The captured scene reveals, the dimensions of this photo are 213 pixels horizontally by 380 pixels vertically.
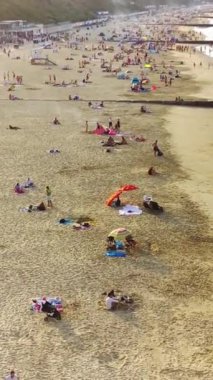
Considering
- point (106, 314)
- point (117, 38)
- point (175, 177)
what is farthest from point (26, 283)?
point (117, 38)

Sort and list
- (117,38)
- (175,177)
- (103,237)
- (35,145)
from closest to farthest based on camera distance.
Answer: (103,237) < (175,177) < (35,145) < (117,38)

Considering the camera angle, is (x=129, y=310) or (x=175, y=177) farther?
(x=175, y=177)

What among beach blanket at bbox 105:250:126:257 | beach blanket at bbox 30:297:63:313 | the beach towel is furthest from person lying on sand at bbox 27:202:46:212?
beach blanket at bbox 30:297:63:313

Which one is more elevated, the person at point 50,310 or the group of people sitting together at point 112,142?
the group of people sitting together at point 112,142

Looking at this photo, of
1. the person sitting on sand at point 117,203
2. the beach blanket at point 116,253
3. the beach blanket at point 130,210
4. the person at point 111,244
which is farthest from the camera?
the person sitting on sand at point 117,203

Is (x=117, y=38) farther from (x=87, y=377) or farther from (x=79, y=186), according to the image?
(x=87, y=377)

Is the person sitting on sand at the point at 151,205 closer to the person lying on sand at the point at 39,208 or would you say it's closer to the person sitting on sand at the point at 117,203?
the person sitting on sand at the point at 117,203

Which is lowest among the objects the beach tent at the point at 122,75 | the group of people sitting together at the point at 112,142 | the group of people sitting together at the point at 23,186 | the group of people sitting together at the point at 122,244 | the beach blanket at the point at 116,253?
the beach blanket at the point at 116,253

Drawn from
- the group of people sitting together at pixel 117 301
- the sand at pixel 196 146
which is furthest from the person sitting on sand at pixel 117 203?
the group of people sitting together at pixel 117 301
